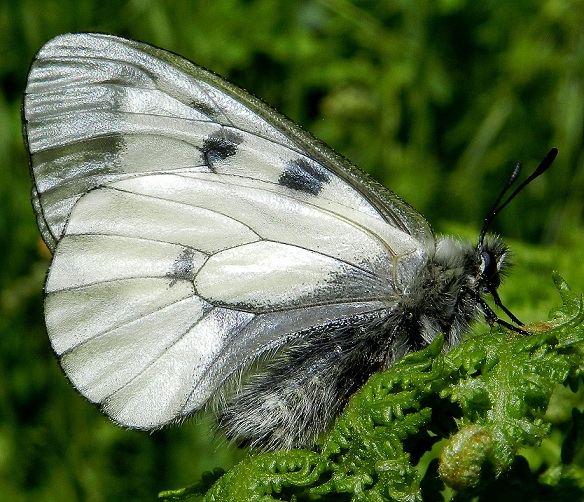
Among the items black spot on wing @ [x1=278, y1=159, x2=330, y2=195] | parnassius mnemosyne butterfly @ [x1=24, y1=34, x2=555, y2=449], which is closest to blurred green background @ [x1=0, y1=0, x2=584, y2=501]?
parnassius mnemosyne butterfly @ [x1=24, y1=34, x2=555, y2=449]

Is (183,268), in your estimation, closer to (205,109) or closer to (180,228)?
(180,228)

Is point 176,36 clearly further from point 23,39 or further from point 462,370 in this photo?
point 462,370

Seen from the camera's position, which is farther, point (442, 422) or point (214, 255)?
point (214, 255)

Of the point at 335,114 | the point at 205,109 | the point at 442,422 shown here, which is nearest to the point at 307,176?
the point at 205,109

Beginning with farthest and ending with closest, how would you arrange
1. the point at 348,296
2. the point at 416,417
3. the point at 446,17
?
the point at 446,17, the point at 348,296, the point at 416,417

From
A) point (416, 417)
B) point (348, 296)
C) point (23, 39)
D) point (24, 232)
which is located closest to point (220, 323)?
point (348, 296)

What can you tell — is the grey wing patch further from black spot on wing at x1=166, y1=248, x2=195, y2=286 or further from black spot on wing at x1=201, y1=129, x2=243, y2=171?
black spot on wing at x1=166, y1=248, x2=195, y2=286

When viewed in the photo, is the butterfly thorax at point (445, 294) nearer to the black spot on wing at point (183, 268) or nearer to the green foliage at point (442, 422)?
the green foliage at point (442, 422)
